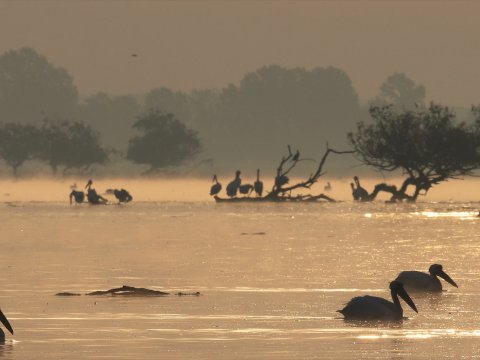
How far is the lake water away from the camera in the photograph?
17.5m

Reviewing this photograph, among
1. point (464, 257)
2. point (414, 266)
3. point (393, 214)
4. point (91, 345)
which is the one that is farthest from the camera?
point (393, 214)

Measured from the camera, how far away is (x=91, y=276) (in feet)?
87.5

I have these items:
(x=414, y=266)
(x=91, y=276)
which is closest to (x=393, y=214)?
(x=414, y=266)

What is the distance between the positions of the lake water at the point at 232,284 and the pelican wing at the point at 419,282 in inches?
17.6

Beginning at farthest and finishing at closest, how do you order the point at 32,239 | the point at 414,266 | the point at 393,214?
the point at 393,214 < the point at 32,239 < the point at 414,266

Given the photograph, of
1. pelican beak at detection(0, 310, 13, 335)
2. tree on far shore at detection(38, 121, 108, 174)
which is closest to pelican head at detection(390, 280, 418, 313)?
pelican beak at detection(0, 310, 13, 335)

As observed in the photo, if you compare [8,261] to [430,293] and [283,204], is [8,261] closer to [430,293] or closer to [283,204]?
[430,293]

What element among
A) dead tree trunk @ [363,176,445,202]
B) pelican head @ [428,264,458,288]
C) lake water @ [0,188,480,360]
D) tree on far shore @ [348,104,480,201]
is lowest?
lake water @ [0,188,480,360]

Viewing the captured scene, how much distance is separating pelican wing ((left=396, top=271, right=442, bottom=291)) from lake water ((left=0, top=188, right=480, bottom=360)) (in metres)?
0.45

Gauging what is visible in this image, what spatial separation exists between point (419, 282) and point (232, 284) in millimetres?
2787

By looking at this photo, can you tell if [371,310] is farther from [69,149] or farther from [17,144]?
[17,144]

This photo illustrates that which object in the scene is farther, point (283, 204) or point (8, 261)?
point (283, 204)

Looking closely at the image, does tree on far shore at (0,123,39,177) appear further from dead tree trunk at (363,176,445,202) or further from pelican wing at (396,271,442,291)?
pelican wing at (396,271,442,291)

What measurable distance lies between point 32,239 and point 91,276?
1136cm
